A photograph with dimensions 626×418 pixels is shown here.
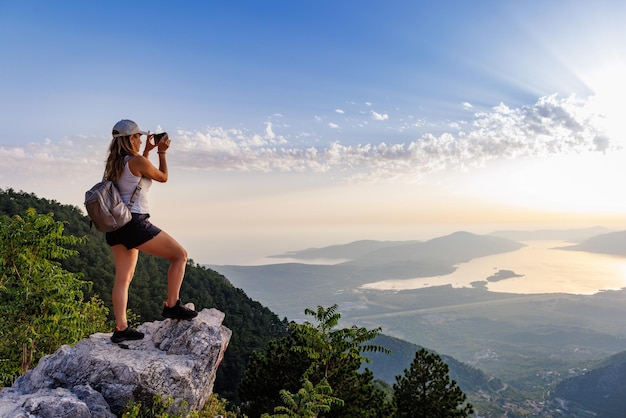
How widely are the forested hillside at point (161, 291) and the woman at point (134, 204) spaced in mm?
46859

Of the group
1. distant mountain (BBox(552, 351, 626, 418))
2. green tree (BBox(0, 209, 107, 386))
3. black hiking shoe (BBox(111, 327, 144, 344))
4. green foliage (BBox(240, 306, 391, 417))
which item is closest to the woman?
black hiking shoe (BBox(111, 327, 144, 344))

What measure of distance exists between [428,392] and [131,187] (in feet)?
67.4

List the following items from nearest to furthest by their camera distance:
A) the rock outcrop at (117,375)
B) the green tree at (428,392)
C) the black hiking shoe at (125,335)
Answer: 1. the rock outcrop at (117,375)
2. the black hiking shoe at (125,335)
3. the green tree at (428,392)

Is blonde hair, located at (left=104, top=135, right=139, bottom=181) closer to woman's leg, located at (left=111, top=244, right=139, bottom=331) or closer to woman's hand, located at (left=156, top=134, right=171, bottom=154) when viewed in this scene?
woman's hand, located at (left=156, top=134, right=171, bottom=154)

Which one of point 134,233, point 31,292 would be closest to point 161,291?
point 31,292

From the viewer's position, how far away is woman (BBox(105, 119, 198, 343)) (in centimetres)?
608

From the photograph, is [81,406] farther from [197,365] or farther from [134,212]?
[134,212]

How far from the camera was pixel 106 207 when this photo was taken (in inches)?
232

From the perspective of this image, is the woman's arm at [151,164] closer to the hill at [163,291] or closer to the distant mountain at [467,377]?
the hill at [163,291]

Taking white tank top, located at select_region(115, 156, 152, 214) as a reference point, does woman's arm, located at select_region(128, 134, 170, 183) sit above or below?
above

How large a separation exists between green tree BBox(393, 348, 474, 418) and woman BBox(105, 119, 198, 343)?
57.9 ft

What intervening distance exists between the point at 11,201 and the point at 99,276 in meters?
23.0

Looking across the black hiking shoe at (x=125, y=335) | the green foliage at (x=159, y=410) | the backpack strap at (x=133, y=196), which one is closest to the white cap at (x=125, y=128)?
the backpack strap at (x=133, y=196)

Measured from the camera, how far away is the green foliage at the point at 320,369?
16453 millimetres
